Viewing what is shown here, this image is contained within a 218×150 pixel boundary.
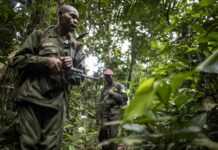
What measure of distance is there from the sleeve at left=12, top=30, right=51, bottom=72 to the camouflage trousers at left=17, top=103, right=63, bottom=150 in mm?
325

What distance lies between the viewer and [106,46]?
10781mm

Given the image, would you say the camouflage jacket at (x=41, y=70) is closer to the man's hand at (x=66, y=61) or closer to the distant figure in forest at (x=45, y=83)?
the distant figure in forest at (x=45, y=83)

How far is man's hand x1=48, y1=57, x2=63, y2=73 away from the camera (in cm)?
296

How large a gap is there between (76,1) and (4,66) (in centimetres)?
209

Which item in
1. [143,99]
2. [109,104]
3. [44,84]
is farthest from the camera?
[109,104]

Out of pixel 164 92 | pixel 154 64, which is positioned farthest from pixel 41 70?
pixel 164 92

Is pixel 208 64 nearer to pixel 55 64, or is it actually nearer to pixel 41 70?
→ pixel 55 64

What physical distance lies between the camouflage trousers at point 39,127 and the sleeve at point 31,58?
1.07ft

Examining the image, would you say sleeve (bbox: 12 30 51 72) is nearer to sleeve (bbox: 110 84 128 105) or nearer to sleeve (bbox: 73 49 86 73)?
sleeve (bbox: 73 49 86 73)

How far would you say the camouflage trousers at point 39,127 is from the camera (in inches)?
113

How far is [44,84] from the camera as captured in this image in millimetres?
3062

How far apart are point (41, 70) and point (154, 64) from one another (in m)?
0.98

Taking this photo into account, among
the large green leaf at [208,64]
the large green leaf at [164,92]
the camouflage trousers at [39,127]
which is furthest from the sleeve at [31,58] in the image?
the large green leaf at [208,64]

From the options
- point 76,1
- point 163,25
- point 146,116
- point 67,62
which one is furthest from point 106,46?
point 146,116
